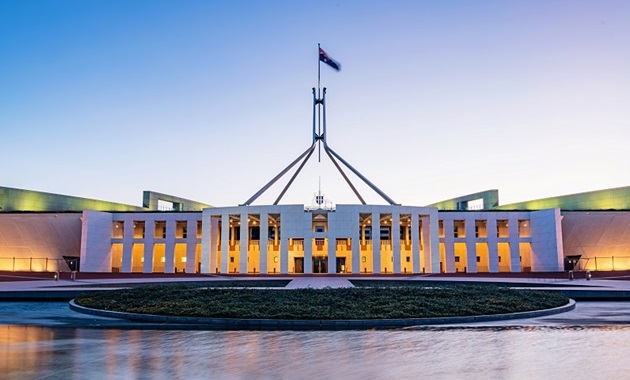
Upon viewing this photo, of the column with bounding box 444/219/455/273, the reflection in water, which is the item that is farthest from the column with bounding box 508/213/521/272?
the reflection in water

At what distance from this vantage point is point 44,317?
15.8 metres

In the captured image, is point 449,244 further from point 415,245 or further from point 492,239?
point 415,245

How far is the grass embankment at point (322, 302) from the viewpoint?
1507 centimetres

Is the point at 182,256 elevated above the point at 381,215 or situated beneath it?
situated beneath

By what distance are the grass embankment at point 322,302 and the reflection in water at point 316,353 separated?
91.4 inches

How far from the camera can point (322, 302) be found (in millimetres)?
17156

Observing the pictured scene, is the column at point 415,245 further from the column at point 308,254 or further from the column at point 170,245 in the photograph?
the column at point 170,245

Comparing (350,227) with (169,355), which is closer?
(169,355)

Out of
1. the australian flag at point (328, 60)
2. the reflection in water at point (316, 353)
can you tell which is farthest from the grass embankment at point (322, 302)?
the australian flag at point (328, 60)

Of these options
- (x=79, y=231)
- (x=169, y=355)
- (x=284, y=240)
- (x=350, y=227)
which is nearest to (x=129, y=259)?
(x=79, y=231)

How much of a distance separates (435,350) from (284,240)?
40351 millimetres

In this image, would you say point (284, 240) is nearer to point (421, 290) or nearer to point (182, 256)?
point (182, 256)

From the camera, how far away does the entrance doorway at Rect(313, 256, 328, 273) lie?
53469 millimetres

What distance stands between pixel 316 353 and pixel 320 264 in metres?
44.1
